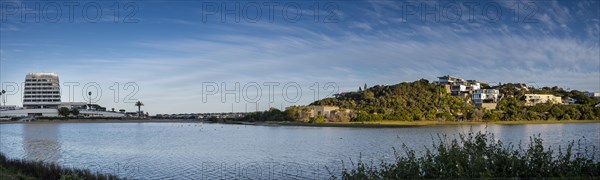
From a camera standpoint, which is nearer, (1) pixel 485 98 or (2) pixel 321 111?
(2) pixel 321 111

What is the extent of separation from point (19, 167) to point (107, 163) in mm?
9929

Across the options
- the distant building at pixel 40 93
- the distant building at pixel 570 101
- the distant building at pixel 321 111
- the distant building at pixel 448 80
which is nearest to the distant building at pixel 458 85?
the distant building at pixel 448 80

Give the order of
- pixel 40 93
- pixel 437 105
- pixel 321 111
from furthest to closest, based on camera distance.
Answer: pixel 40 93, pixel 437 105, pixel 321 111

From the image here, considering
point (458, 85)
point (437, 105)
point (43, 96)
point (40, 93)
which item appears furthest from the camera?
point (43, 96)

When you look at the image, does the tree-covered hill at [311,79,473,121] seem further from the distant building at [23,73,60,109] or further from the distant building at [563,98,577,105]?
the distant building at [23,73,60,109]

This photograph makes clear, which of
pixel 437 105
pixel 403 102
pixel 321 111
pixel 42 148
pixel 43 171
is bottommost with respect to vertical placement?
pixel 42 148

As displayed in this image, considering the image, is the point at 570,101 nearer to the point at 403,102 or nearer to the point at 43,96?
the point at 403,102

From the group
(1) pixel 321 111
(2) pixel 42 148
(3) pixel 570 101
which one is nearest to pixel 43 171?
(2) pixel 42 148

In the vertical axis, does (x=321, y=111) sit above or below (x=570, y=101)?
below

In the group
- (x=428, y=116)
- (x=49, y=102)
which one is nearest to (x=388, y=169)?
(x=428, y=116)

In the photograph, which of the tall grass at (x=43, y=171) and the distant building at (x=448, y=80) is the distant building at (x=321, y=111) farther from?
the tall grass at (x=43, y=171)

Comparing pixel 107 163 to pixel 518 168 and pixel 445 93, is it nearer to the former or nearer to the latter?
pixel 518 168

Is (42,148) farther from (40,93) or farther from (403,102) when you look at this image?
(40,93)

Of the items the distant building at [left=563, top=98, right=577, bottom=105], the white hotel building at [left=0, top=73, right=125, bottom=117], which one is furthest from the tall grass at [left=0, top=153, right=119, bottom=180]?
the distant building at [left=563, top=98, right=577, bottom=105]
